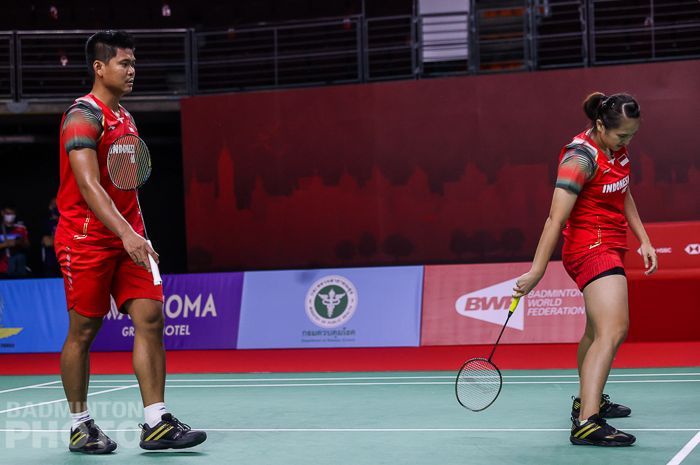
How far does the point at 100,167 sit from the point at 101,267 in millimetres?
462

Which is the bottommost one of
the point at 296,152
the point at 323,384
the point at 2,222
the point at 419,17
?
the point at 323,384

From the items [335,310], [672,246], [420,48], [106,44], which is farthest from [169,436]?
[420,48]

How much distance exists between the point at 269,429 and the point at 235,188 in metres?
8.11

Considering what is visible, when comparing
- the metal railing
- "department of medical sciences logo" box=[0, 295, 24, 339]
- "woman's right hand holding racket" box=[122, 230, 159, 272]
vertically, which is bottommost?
"department of medical sciences logo" box=[0, 295, 24, 339]

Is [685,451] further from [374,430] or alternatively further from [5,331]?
[5,331]

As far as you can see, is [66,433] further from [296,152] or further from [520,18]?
[520,18]

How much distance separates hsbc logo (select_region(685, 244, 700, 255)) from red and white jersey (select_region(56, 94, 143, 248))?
731cm

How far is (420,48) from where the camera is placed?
507 inches

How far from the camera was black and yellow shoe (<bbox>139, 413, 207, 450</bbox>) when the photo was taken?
443 centimetres

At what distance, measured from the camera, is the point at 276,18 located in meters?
16.6

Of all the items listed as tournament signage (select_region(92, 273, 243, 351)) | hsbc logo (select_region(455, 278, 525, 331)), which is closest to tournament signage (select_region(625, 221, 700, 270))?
hsbc logo (select_region(455, 278, 525, 331))

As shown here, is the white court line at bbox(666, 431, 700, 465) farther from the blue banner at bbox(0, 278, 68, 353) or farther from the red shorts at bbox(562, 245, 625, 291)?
the blue banner at bbox(0, 278, 68, 353)

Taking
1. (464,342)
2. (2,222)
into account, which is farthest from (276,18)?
(464,342)

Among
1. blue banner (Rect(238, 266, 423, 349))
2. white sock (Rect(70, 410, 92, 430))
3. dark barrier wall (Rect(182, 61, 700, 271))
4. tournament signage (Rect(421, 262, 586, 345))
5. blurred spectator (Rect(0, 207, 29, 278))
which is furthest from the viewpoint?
blurred spectator (Rect(0, 207, 29, 278))
